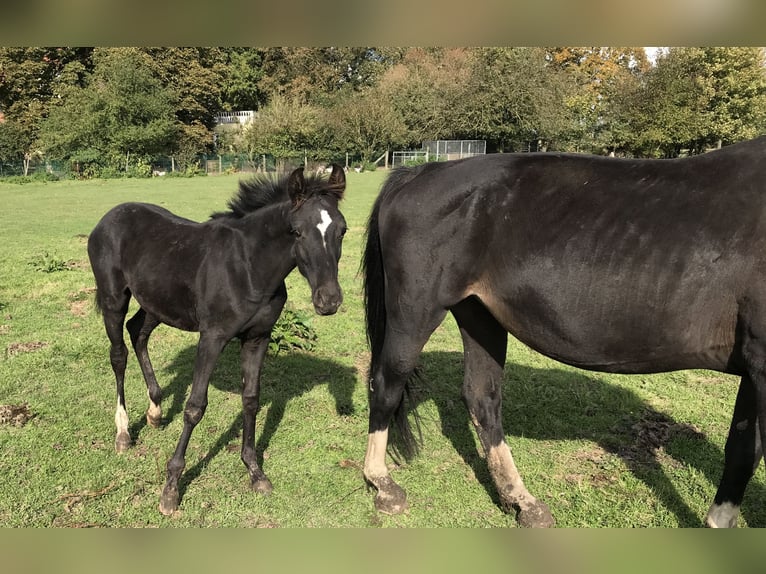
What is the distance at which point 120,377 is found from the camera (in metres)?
4.43

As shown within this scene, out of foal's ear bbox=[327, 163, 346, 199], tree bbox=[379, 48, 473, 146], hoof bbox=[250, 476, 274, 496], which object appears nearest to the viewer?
foal's ear bbox=[327, 163, 346, 199]

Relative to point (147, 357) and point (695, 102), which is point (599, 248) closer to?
A: point (147, 357)

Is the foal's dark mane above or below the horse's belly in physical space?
above

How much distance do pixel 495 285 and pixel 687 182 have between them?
1127 mm

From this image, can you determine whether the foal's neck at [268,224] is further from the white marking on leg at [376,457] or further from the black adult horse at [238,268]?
the white marking on leg at [376,457]

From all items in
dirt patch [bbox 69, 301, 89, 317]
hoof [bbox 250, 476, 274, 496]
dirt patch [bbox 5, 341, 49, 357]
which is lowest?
dirt patch [bbox 69, 301, 89, 317]

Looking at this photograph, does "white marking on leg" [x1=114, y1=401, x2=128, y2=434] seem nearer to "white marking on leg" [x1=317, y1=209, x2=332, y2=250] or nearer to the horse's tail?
the horse's tail

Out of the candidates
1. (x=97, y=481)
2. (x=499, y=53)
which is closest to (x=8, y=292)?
(x=97, y=481)

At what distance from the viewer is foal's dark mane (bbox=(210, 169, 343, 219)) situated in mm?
3397

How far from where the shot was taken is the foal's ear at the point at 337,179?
336 centimetres

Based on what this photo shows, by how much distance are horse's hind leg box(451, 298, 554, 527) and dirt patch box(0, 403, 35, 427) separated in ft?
12.4

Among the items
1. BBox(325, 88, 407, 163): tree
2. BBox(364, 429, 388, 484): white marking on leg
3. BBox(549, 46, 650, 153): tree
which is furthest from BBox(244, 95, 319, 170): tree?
BBox(364, 429, 388, 484): white marking on leg

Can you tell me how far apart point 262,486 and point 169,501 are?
0.61 metres

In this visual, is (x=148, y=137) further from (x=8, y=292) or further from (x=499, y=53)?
(x=8, y=292)
